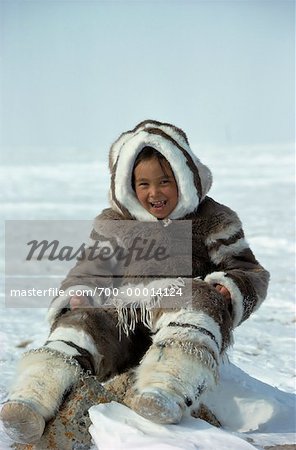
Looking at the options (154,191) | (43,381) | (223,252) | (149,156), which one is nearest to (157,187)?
(154,191)

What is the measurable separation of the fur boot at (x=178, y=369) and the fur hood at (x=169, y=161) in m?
0.53

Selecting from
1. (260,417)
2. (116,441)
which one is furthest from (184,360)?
(260,417)

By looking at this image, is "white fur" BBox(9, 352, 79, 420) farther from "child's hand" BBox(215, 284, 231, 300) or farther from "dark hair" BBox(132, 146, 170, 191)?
"dark hair" BBox(132, 146, 170, 191)

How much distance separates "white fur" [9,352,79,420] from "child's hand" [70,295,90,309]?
0.29 m

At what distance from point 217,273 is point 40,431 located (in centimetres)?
87

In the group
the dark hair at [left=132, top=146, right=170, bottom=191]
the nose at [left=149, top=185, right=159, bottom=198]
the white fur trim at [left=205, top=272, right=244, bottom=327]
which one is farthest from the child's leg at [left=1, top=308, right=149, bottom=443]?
the dark hair at [left=132, top=146, right=170, bottom=191]

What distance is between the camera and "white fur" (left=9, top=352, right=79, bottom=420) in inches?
90.6

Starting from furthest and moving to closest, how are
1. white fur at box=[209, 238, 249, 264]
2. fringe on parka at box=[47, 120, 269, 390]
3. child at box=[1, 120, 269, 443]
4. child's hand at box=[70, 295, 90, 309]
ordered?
1. white fur at box=[209, 238, 249, 264]
2. child's hand at box=[70, 295, 90, 309]
3. fringe on parka at box=[47, 120, 269, 390]
4. child at box=[1, 120, 269, 443]

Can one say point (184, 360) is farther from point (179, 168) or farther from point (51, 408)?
point (179, 168)

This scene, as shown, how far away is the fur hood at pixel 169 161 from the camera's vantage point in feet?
9.13

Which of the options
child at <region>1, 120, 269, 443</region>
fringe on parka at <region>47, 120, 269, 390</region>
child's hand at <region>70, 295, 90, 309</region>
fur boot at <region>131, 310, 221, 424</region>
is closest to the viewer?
fur boot at <region>131, 310, 221, 424</region>

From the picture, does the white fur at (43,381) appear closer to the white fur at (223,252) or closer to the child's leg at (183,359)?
the child's leg at (183,359)

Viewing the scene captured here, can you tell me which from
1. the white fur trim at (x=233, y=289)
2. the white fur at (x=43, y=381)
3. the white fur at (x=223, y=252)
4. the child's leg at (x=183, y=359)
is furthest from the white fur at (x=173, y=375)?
the white fur at (x=223, y=252)

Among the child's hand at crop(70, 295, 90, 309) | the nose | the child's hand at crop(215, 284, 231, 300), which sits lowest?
the child's hand at crop(70, 295, 90, 309)
